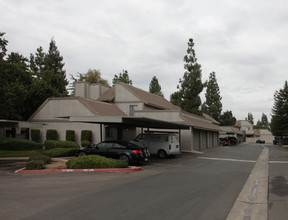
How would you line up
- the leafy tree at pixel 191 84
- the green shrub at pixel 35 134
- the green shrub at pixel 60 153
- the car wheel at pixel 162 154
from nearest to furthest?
1. the green shrub at pixel 60 153
2. the car wheel at pixel 162 154
3. the green shrub at pixel 35 134
4. the leafy tree at pixel 191 84

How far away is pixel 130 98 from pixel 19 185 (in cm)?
2423

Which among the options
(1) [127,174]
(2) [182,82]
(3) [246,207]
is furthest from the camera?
(2) [182,82]

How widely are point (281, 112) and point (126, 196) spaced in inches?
2367

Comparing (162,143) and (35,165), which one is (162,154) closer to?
(162,143)

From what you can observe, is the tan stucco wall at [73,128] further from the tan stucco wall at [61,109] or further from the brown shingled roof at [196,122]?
the brown shingled roof at [196,122]

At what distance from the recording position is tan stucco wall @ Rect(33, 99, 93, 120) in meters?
28.2

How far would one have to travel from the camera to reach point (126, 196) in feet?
27.8

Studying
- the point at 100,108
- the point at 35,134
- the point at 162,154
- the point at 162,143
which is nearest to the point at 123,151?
the point at 162,143

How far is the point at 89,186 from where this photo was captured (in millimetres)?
10055

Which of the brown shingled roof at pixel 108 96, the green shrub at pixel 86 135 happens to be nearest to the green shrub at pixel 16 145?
the green shrub at pixel 86 135

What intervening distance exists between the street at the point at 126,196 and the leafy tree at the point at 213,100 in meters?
70.0

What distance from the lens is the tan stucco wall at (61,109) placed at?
28.2 meters

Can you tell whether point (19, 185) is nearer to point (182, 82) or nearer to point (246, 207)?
point (246, 207)

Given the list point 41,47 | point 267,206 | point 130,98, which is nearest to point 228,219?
point 267,206
